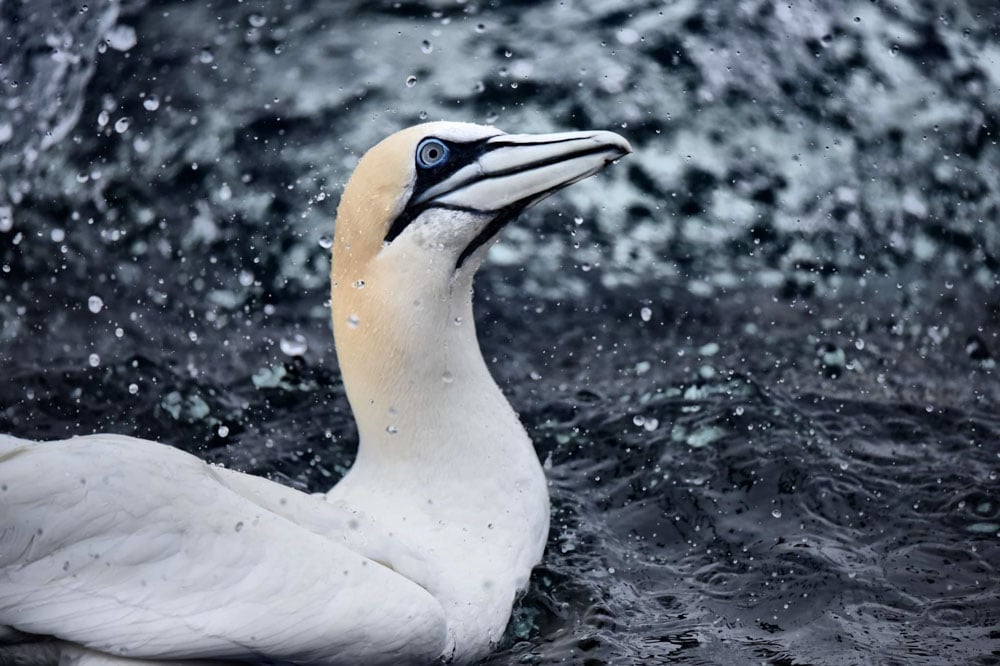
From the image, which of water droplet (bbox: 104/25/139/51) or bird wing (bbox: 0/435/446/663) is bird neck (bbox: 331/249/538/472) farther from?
water droplet (bbox: 104/25/139/51)

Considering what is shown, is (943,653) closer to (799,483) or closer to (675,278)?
(799,483)

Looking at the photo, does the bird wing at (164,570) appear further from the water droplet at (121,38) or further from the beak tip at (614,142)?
the water droplet at (121,38)

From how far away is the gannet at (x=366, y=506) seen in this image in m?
4.05

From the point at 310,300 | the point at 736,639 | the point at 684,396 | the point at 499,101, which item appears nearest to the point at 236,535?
the point at 736,639

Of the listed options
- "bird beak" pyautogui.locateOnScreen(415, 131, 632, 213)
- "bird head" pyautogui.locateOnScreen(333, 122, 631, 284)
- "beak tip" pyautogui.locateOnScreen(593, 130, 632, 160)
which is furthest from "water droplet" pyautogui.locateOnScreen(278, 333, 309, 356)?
"beak tip" pyautogui.locateOnScreen(593, 130, 632, 160)

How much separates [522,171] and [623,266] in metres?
3.02

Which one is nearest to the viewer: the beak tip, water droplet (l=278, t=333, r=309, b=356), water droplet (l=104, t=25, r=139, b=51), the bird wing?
the bird wing

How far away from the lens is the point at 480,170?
4715mm

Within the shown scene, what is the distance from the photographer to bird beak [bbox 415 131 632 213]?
4.68 m

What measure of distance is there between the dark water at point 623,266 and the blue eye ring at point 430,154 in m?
1.47

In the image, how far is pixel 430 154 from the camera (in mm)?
4707

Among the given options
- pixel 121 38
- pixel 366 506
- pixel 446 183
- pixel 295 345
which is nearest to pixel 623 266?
pixel 295 345

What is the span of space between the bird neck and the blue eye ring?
0.30 meters

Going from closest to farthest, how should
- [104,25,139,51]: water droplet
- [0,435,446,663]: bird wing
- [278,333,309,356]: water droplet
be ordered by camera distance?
1. [0,435,446,663]: bird wing
2. [278,333,309,356]: water droplet
3. [104,25,139,51]: water droplet
